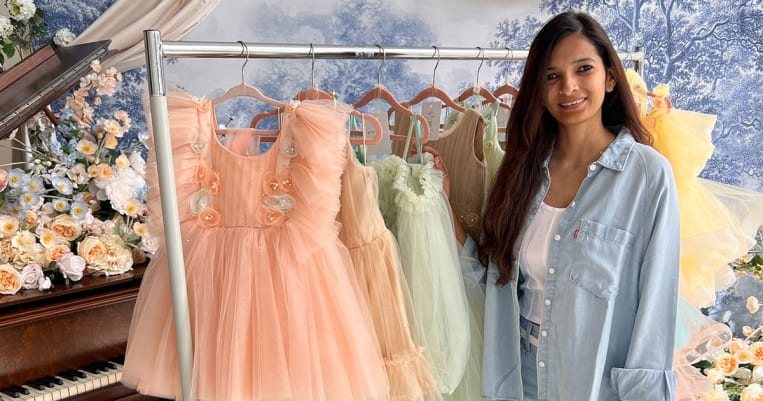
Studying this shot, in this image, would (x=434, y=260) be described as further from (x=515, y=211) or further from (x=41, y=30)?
(x=41, y=30)

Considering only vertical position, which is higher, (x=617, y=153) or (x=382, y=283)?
(x=617, y=153)

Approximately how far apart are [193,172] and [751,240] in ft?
5.48

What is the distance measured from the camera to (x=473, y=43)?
3080 millimetres

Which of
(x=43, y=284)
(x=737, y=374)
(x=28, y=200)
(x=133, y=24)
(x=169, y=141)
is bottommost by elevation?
(x=737, y=374)

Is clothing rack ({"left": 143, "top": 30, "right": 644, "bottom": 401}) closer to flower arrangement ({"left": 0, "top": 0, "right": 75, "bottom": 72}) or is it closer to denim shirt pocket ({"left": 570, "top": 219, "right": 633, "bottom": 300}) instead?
denim shirt pocket ({"left": 570, "top": 219, "right": 633, "bottom": 300})

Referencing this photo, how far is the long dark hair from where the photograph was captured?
58.2 inches

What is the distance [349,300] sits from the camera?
4.38ft

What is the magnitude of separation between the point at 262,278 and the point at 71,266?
2.37 ft

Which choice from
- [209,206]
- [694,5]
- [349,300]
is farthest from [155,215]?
[694,5]

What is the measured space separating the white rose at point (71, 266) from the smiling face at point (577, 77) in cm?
137

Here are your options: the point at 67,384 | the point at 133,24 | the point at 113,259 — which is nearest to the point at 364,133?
the point at 113,259

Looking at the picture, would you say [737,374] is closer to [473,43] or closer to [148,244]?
[473,43]

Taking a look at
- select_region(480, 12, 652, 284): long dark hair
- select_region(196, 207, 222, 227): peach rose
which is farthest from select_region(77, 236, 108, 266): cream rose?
select_region(480, 12, 652, 284): long dark hair

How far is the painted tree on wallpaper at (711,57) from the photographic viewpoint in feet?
11.2
